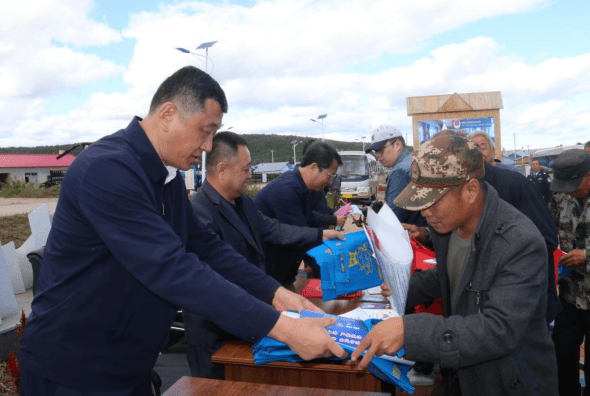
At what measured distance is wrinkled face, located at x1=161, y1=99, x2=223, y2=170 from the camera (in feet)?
5.67

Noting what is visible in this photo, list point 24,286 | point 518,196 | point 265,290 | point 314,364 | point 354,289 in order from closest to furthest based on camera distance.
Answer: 1. point 314,364
2. point 265,290
3. point 354,289
4. point 518,196
5. point 24,286

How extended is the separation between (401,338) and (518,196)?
6.84ft

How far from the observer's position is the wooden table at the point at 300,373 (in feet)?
5.50

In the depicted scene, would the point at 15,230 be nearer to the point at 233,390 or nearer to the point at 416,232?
the point at 416,232

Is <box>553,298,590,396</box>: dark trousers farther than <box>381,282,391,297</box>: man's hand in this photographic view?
Yes

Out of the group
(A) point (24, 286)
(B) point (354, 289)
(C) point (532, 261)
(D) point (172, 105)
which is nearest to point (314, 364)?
(B) point (354, 289)

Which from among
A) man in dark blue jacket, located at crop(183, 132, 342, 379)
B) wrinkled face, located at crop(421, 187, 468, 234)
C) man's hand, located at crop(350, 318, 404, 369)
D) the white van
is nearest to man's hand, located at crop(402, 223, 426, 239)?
man in dark blue jacket, located at crop(183, 132, 342, 379)

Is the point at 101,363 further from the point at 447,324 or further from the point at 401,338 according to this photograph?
the point at 447,324

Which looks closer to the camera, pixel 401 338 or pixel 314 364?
pixel 401 338

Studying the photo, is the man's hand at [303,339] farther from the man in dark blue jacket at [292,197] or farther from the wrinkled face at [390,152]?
the wrinkled face at [390,152]

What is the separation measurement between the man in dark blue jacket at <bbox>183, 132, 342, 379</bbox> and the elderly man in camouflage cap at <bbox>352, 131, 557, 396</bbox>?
1.00 meters

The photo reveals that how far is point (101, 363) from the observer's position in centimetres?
148

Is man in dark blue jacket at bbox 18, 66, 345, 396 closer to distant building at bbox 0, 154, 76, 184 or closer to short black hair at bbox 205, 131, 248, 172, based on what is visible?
short black hair at bbox 205, 131, 248, 172

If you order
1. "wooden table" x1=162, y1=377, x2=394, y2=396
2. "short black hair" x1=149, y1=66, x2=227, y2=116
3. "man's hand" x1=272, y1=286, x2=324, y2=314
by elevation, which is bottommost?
"wooden table" x1=162, y1=377, x2=394, y2=396
